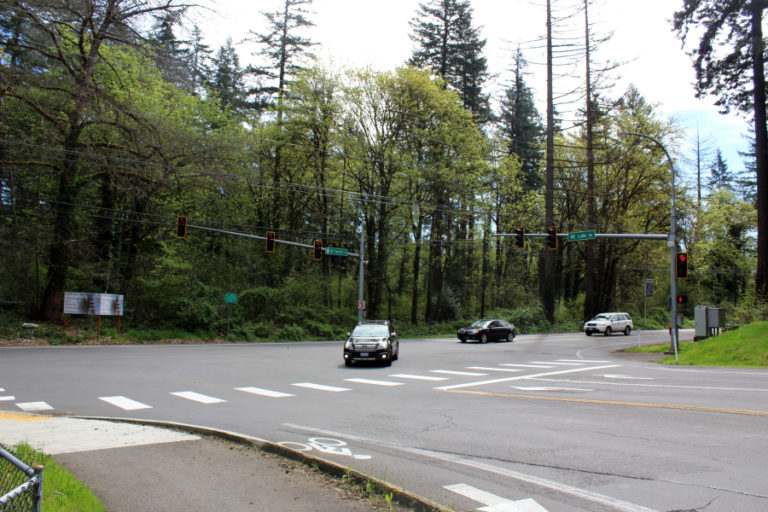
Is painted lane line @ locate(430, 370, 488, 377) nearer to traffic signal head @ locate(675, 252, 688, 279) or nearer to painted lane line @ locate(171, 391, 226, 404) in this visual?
painted lane line @ locate(171, 391, 226, 404)

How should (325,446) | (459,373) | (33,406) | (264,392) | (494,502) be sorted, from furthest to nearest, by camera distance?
(459,373) < (264,392) < (33,406) < (325,446) < (494,502)

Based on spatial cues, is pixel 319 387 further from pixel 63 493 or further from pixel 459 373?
pixel 63 493

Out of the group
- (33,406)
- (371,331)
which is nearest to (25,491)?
(33,406)

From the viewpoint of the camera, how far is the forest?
27531mm

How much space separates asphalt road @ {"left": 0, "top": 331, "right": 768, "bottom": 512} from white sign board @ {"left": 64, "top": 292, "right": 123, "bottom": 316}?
23.1 feet

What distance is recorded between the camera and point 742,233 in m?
66.1

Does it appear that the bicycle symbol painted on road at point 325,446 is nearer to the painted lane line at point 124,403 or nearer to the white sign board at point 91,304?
the painted lane line at point 124,403

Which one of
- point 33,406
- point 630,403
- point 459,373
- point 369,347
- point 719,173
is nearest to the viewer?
point 33,406

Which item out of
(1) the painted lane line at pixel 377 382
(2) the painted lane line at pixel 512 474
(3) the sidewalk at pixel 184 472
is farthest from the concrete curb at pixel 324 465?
(1) the painted lane line at pixel 377 382

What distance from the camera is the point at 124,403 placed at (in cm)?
1091

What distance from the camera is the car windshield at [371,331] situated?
66.0 feet

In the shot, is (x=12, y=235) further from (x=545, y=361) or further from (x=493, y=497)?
(x=493, y=497)

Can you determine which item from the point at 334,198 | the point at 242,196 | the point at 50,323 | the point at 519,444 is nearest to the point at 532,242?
the point at 334,198

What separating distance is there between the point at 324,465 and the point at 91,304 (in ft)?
85.8
